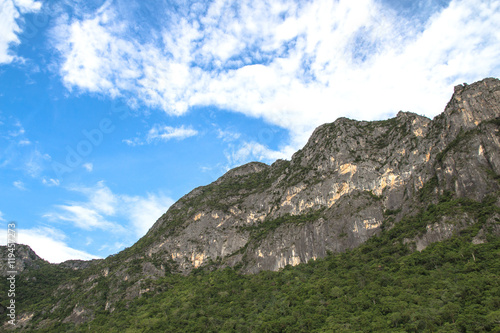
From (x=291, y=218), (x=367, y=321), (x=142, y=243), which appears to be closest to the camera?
(x=367, y=321)

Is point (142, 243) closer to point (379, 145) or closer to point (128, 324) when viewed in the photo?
point (128, 324)

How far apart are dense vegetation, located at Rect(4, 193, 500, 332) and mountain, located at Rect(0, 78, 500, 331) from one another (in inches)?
35.7

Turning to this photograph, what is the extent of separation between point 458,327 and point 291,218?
235 ft

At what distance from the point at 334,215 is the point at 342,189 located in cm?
1243

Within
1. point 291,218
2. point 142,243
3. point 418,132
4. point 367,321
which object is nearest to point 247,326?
point 367,321

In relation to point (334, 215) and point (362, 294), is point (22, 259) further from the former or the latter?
point (362, 294)

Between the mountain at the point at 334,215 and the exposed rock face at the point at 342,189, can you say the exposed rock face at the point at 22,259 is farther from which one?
the exposed rock face at the point at 342,189

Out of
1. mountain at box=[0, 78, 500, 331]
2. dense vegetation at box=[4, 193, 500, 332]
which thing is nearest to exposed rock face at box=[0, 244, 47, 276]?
mountain at box=[0, 78, 500, 331]

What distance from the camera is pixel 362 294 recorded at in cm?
6184

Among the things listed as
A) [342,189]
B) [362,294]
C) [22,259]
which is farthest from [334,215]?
[22,259]

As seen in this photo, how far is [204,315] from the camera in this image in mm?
78312

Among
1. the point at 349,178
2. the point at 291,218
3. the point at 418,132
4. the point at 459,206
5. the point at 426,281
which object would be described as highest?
the point at 418,132

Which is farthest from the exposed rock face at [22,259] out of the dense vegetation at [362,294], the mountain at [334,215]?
the dense vegetation at [362,294]

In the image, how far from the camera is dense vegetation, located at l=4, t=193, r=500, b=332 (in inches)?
1961
